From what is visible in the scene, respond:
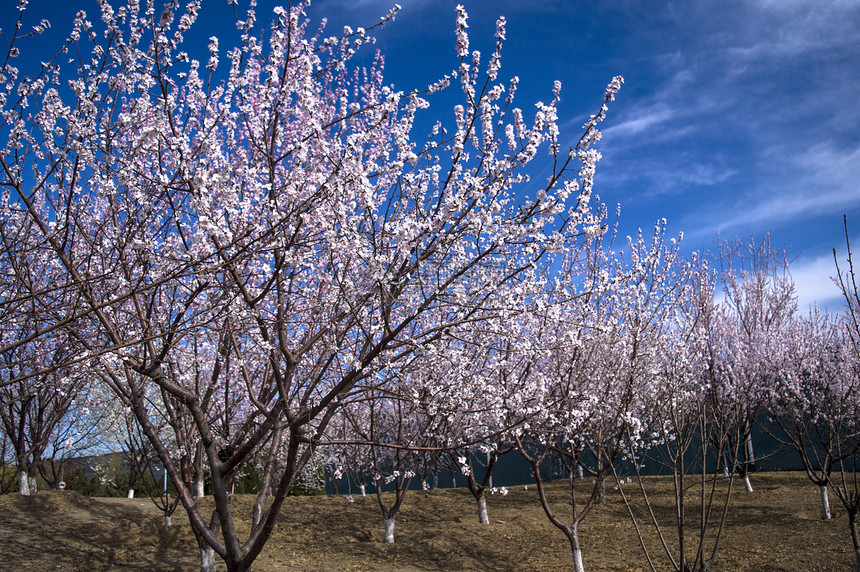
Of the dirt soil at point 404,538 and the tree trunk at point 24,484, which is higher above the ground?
the tree trunk at point 24,484

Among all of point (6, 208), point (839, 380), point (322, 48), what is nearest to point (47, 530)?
point (6, 208)

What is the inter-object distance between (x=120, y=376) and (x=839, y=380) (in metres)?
17.1

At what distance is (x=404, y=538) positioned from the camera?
1091 centimetres

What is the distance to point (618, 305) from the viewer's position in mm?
7590

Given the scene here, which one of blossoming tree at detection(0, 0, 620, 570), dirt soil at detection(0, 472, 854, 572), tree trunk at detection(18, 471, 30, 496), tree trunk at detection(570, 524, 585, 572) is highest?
blossoming tree at detection(0, 0, 620, 570)

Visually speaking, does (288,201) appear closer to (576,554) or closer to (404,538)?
(576,554)

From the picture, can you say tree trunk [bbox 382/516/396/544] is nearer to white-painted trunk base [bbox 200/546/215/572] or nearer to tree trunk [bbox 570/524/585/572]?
tree trunk [bbox 570/524/585/572]

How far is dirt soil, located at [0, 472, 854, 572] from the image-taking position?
29.2 ft

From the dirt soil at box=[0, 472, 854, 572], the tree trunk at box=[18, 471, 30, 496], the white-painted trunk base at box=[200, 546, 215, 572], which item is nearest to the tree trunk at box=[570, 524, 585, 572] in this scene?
the dirt soil at box=[0, 472, 854, 572]

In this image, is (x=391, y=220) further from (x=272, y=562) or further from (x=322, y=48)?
(x=272, y=562)

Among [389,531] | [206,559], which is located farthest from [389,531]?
[206,559]

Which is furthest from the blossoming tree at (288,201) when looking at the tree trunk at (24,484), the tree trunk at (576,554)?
the tree trunk at (24,484)

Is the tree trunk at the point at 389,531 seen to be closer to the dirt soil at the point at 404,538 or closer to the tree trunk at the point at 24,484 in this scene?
the dirt soil at the point at 404,538

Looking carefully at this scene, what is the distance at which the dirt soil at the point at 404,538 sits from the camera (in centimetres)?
889
